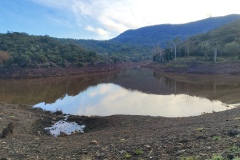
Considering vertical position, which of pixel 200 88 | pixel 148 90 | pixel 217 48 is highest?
Result: pixel 217 48

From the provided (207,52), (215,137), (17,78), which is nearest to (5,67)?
(17,78)

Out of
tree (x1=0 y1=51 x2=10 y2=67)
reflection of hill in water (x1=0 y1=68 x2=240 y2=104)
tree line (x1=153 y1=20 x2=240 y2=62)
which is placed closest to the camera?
reflection of hill in water (x1=0 y1=68 x2=240 y2=104)

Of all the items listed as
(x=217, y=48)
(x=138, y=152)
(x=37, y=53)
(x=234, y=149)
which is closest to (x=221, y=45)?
(x=217, y=48)

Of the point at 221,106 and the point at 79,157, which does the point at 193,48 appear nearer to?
the point at 221,106

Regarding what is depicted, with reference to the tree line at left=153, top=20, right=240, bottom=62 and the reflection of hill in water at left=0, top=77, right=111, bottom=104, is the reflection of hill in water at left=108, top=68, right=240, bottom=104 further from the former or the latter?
the tree line at left=153, top=20, right=240, bottom=62

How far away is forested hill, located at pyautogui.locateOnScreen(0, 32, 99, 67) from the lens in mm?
75775

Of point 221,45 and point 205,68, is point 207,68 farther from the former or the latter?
point 221,45

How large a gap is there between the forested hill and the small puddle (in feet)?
184

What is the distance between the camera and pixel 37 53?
85062 mm

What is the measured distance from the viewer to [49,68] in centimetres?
8081

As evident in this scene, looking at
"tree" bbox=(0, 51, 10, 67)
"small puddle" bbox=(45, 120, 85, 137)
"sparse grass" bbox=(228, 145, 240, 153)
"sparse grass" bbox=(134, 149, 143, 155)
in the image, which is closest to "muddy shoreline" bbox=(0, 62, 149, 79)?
"tree" bbox=(0, 51, 10, 67)

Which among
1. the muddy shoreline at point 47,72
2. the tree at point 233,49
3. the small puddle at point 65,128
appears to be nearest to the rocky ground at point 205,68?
the tree at point 233,49

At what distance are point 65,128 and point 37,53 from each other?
7137cm

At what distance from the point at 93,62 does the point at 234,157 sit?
9591 cm
